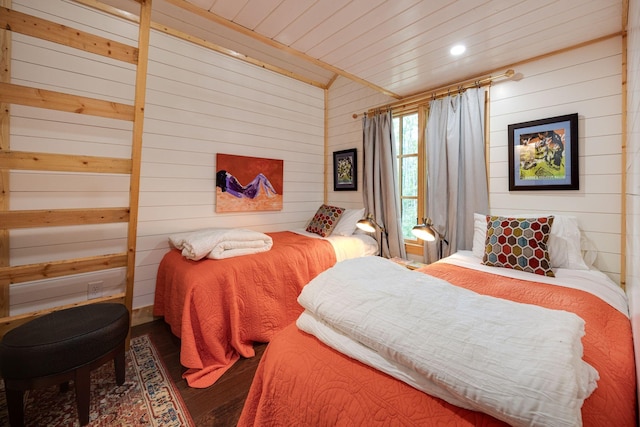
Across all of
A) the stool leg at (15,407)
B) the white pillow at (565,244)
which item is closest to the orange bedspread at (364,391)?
the white pillow at (565,244)

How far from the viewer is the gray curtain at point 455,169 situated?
2.33 metres

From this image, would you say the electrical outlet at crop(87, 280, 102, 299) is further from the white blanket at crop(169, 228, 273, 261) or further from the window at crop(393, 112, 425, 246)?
the window at crop(393, 112, 425, 246)

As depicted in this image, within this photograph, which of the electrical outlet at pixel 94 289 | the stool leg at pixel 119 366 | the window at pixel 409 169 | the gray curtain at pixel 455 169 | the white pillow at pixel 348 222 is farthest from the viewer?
the white pillow at pixel 348 222

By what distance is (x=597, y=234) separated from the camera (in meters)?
1.86

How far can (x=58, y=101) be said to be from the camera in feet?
4.90

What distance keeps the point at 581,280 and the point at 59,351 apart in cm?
278

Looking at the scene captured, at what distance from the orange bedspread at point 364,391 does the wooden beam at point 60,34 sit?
197 centimetres

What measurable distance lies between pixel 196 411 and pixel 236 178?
6.96 ft

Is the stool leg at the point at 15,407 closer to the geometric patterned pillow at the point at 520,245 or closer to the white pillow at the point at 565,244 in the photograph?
the geometric patterned pillow at the point at 520,245

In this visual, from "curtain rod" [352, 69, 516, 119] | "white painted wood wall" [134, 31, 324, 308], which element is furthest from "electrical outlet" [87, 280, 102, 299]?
"curtain rod" [352, 69, 516, 119]

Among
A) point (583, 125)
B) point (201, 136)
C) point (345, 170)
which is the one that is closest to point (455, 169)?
point (583, 125)

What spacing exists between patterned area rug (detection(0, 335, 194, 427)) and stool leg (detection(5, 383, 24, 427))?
0.14 meters

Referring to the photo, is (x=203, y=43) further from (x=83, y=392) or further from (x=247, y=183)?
(x=83, y=392)

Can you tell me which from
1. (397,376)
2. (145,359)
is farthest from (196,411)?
(397,376)
